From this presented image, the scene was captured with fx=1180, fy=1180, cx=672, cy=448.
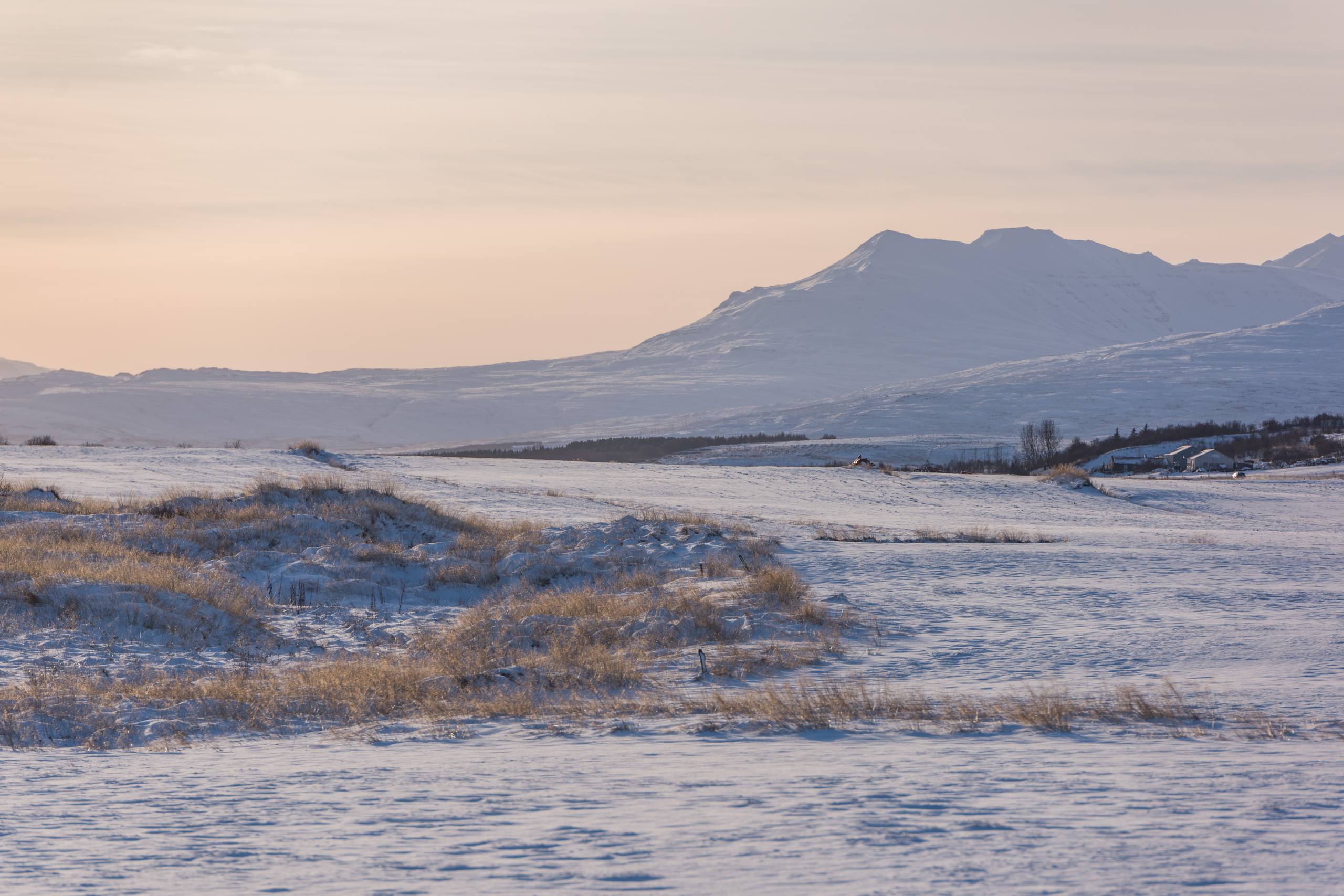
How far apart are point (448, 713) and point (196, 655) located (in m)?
5.27

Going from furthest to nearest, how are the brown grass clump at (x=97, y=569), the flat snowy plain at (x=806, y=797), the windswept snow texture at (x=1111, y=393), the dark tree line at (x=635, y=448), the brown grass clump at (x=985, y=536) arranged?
the windswept snow texture at (x=1111, y=393) < the dark tree line at (x=635, y=448) < the brown grass clump at (x=985, y=536) < the brown grass clump at (x=97, y=569) < the flat snowy plain at (x=806, y=797)

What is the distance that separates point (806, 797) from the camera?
6.85 m

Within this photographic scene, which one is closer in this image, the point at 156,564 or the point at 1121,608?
the point at 1121,608

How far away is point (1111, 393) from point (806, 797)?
157 m

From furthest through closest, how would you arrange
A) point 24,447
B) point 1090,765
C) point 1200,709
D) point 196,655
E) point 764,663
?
point 24,447 → point 196,655 → point 764,663 → point 1200,709 → point 1090,765

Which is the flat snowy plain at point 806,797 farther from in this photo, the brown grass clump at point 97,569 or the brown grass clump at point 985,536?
the brown grass clump at point 985,536

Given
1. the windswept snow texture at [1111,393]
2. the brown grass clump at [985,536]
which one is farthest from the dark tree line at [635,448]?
the brown grass clump at [985,536]

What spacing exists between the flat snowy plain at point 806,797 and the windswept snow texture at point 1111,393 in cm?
12405

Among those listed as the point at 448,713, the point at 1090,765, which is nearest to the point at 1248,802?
the point at 1090,765

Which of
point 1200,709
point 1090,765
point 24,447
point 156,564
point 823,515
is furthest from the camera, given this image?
point 24,447

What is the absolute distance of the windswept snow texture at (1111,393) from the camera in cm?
14062

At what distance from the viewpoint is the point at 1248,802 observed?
21.5 feet

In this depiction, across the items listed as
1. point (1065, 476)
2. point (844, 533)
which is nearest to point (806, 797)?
point (844, 533)

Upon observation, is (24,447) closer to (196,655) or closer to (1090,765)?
(196,655)
